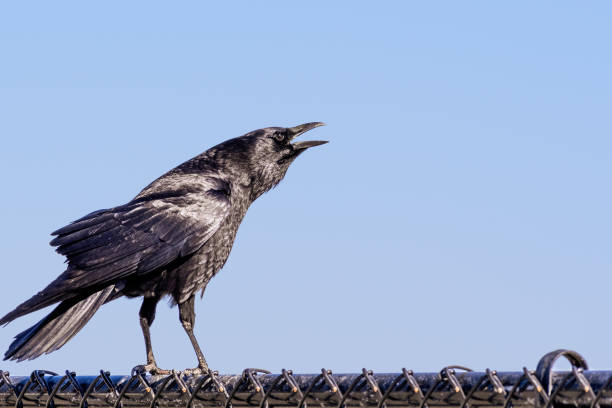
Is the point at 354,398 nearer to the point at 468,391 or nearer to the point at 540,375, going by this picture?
the point at 468,391

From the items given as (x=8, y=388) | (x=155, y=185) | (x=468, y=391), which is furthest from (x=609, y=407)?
(x=155, y=185)

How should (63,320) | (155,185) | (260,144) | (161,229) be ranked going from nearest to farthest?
(63,320) < (161,229) < (155,185) < (260,144)

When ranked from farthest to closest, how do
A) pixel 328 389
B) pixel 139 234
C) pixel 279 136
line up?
pixel 279 136, pixel 139 234, pixel 328 389

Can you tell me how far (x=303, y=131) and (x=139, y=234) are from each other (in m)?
2.11

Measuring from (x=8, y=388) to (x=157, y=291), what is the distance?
2.31m

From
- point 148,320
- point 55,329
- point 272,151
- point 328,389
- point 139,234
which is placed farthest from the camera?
point 272,151

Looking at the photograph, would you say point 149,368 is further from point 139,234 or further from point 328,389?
point 328,389

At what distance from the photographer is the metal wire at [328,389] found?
270 cm

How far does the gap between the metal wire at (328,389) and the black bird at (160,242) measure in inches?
45.0

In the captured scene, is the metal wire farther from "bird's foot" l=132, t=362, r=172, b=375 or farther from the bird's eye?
the bird's eye

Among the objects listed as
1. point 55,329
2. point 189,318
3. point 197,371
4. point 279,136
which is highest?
point 279,136

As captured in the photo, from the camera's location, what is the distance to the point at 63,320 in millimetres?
6184

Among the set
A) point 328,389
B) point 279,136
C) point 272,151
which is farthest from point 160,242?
point 328,389

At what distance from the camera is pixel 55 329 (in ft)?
20.1
